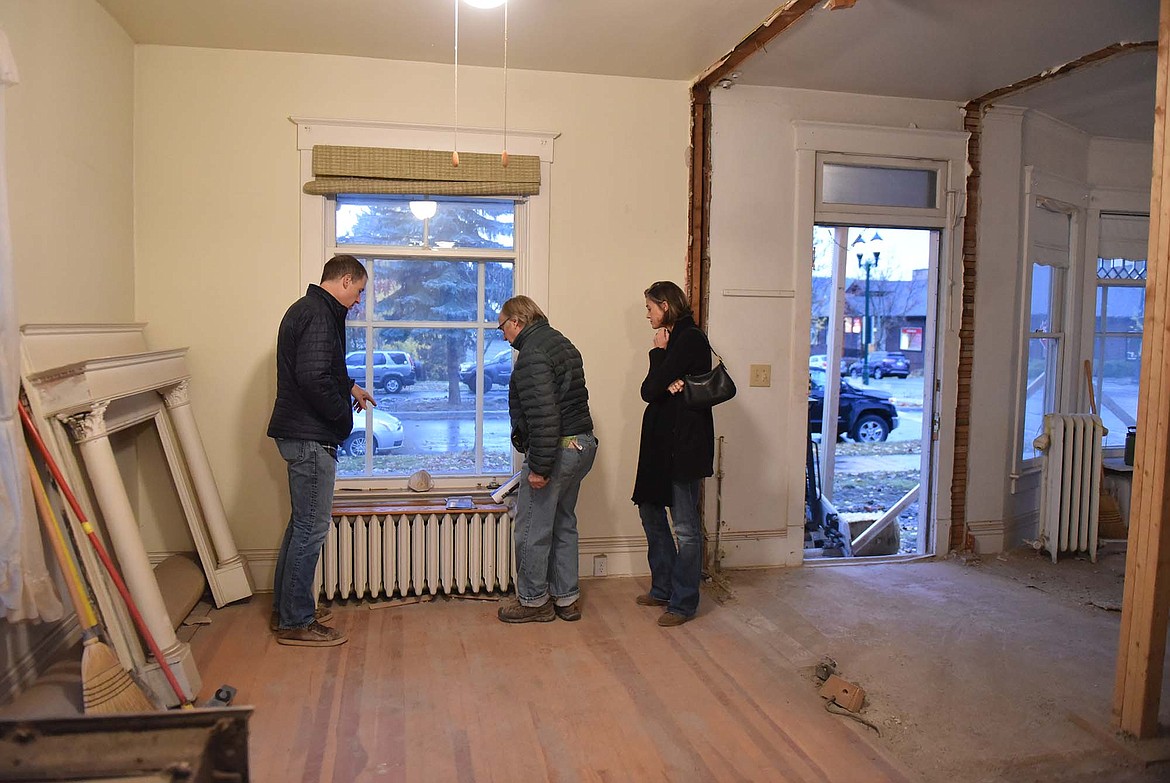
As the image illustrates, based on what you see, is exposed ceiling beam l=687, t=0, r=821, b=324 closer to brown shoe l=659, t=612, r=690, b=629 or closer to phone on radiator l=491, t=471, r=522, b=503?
phone on radiator l=491, t=471, r=522, b=503

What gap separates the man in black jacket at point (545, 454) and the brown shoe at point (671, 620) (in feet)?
1.27

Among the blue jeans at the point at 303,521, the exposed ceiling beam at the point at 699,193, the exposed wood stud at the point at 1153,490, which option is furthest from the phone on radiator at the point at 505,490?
the exposed wood stud at the point at 1153,490

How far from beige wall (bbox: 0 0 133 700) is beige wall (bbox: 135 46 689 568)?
0.61 feet

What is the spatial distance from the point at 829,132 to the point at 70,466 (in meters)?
3.92

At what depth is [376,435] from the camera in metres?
4.13

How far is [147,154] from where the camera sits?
3742 mm

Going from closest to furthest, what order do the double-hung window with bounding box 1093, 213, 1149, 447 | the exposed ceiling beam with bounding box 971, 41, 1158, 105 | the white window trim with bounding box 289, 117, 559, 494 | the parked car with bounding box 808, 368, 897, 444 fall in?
the exposed ceiling beam with bounding box 971, 41, 1158, 105 → the white window trim with bounding box 289, 117, 559, 494 → the double-hung window with bounding box 1093, 213, 1149, 447 → the parked car with bounding box 808, 368, 897, 444

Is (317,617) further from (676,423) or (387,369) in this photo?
(676,423)

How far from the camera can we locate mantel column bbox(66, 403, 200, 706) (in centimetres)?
269

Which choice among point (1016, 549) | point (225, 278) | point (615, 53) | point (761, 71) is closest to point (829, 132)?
point (761, 71)

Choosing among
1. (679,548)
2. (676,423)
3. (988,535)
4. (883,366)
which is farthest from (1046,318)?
(883,366)

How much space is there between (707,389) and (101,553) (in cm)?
231

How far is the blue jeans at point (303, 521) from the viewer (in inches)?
127

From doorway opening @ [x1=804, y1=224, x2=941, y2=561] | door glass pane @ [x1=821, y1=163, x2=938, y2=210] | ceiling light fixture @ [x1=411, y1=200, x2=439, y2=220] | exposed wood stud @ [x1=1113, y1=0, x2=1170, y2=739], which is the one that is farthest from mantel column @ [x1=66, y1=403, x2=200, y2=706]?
door glass pane @ [x1=821, y1=163, x2=938, y2=210]
